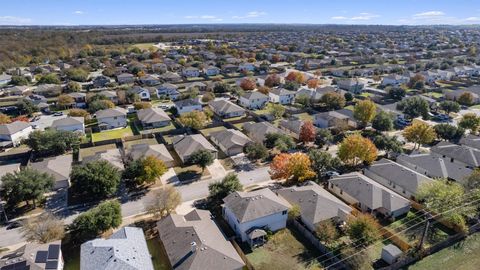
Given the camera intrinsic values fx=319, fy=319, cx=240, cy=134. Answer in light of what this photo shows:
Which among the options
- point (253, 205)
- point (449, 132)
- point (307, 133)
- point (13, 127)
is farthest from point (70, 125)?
point (449, 132)

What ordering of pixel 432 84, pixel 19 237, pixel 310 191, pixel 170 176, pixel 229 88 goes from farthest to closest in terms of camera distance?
pixel 432 84 → pixel 229 88 → pixel 170 176 → pixel 310 191 → pixel 19 237

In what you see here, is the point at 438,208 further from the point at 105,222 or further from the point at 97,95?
the point at 97,95

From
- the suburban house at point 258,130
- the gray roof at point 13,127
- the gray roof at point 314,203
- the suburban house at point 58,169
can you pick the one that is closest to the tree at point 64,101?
the gray roof at point 13,127

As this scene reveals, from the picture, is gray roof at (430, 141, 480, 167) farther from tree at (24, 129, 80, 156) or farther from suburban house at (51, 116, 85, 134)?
suburban house at (51, 116, 85, 134)

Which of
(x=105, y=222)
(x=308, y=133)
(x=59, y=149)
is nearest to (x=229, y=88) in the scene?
(x=308, y=133)

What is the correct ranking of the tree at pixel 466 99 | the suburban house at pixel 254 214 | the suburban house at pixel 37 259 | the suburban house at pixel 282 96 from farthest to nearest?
the suburban house at pixel 282 96, the tree at pixel 466 99, the suburban house at pixel 254 214, the suburban house at pixel 37 259

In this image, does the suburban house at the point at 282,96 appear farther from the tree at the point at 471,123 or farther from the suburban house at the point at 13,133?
the suburban house at the point at 13,133
